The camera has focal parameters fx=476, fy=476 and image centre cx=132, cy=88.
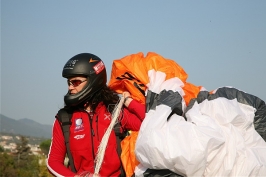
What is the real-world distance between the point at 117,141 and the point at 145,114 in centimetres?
34

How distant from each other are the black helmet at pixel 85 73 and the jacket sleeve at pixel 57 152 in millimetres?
256

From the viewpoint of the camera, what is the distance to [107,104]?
13.4ft

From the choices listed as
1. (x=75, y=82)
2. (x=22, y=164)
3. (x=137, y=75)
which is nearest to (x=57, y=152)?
(x=75, y=82)

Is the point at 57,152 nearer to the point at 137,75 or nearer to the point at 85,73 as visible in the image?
the point at 85,73

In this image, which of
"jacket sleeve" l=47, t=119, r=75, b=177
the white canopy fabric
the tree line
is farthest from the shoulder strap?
the tree line

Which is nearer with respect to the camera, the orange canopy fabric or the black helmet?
the orange canopy fabric

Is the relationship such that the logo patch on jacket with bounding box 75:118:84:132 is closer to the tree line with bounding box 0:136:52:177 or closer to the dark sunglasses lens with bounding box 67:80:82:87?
the dark sunglasses lens with bounding box 67:80:82:87

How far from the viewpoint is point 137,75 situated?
389 centimetres

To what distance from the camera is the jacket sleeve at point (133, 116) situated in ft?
12.6

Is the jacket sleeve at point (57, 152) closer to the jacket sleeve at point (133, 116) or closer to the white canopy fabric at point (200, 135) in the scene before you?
the jacket sleeve at point (133, 116)

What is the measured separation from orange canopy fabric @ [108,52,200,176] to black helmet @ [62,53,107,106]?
15 centimetres

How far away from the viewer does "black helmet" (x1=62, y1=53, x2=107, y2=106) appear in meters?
3.88

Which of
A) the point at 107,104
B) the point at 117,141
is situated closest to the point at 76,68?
the point at 107,104

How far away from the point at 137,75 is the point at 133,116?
13.4 inches
